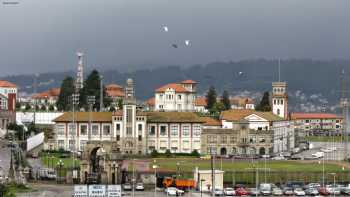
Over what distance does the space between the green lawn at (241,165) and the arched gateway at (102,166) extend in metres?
8.44

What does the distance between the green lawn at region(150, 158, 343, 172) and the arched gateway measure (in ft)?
27.7

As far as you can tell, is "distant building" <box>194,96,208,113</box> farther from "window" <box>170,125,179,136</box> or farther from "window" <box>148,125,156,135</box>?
"window" <box>148,125,156,135</box>

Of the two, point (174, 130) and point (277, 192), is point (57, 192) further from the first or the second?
point (174, 130)

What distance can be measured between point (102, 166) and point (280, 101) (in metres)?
68.8

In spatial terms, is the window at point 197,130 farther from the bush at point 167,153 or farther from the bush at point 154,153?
the bush at point 154,153

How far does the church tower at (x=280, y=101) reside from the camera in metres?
144

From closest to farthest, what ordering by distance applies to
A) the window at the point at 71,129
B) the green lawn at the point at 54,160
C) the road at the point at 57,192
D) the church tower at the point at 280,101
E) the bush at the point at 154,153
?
the road at the point at 57,192, the green lawn at the point at 54,160, the bush at the point at 154,153, the window at the point at 71,129, the church tower at the point at 280,101

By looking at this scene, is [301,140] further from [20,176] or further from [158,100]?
[20,176]

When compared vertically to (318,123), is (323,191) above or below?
below

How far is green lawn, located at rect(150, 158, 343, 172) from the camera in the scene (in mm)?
88375

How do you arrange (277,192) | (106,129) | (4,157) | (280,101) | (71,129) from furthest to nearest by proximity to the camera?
(280,101) → (106,129) → (71,129) → (4,157) → (277,192)

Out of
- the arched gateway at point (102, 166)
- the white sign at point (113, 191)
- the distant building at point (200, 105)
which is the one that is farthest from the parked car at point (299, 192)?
the distant building at point (200, 105)

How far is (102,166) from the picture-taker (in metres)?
A: 78.9

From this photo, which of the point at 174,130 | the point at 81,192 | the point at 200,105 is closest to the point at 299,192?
the point at 81,192
